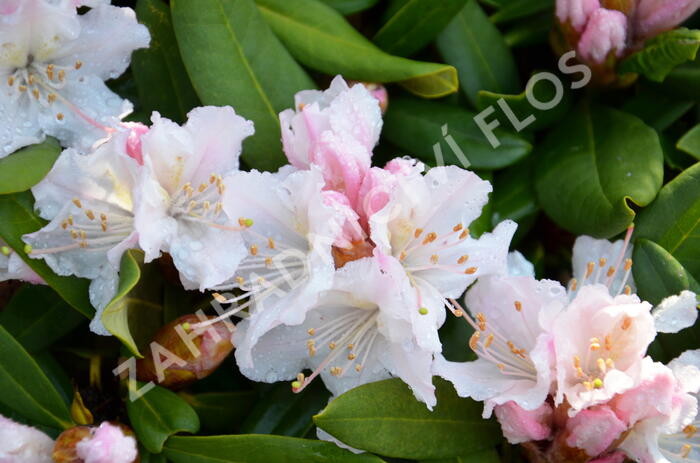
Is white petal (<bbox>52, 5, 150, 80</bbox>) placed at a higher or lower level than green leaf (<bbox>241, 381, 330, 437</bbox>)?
higher

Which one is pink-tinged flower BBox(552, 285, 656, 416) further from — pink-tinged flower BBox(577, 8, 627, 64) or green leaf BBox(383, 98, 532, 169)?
pink-tinged flower BBox(577, 8, 627, 64)

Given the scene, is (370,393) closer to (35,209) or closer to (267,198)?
(267,198)

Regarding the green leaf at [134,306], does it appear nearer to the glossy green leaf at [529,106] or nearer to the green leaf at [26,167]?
the green leaf at [26,167]

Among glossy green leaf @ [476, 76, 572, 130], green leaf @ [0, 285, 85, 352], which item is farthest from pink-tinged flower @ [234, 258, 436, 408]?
glossy green leaf @ [476, 76, 572, 130]

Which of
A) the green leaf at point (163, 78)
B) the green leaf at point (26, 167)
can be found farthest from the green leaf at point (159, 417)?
the green leaf at point (163, 78)

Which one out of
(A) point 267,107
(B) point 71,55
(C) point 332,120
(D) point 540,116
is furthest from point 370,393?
(B) point 71,55

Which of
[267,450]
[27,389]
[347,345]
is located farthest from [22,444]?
[347,345]
